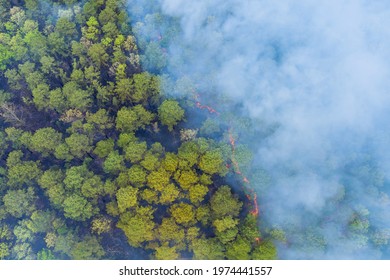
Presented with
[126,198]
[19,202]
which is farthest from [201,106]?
[19,202]

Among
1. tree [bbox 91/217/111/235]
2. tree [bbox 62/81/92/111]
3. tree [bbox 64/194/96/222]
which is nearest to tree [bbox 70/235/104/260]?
tree [bbox 91/217/111/235]

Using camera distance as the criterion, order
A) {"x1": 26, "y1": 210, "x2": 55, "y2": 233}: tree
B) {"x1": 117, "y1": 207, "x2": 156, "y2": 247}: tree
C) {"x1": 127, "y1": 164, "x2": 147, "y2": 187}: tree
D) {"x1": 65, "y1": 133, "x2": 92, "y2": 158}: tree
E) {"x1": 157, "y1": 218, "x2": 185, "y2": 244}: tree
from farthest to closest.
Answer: {"x1": 65, "y1": 133, "x2": 92, "y2": 158}: tree, {"x1": 26, "y1": 210, "x2": 55, "y2": 233}: tree, {"x1": 127, "y1": 164, "x2": 147, "y2": 187}: tree, {"x1": 117, "y1": 207, "x2": 156, "y2": 247}: tree, {"x1": 157, "y1": 218, "x2": 185, "y2": 244}: tree

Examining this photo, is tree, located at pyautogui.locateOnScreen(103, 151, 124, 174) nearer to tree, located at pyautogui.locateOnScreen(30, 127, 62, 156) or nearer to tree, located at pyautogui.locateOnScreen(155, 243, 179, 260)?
tree, located at pyautogui.locateOnScreen(30, 127, 62, 156)

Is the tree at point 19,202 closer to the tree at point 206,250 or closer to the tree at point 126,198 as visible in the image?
the tree at point 126,198

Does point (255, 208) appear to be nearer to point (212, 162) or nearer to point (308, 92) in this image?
point (212, 162)

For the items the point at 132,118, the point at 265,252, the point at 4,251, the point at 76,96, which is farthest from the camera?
the point at 76,96

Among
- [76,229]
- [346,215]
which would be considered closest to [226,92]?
[346,215]
